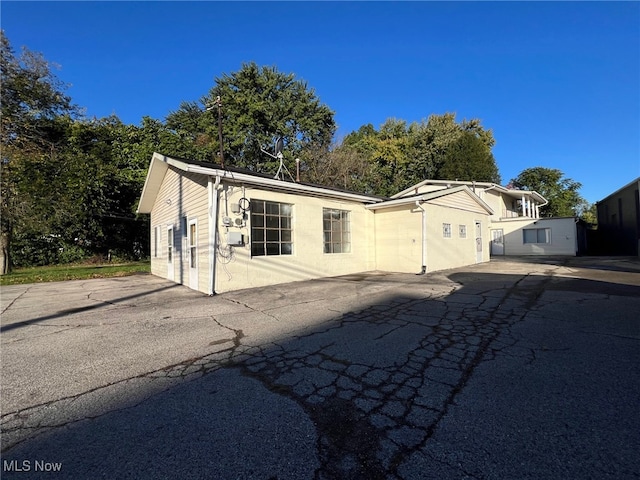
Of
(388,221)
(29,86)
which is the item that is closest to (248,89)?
(29,86)

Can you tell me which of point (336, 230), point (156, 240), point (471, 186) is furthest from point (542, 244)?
point (156, 240)

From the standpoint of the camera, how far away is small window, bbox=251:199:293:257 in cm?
905

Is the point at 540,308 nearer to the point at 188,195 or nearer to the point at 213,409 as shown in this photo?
the point at 213,409

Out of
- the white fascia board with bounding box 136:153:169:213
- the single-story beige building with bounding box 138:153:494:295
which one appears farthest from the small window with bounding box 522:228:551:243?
the white fascia board with bounding box 136:153:169:213

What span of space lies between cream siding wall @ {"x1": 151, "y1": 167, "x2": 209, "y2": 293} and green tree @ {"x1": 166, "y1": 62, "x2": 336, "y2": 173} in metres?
13.9

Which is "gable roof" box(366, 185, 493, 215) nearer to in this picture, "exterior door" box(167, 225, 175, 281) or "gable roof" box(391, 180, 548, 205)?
"exterior door" box(167, 225, 175, 281)

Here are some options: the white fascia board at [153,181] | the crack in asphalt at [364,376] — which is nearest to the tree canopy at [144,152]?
the white fascia board at [153,181]

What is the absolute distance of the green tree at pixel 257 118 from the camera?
2623 cm

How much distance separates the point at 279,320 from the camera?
5.46m

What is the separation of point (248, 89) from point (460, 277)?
24.8 meters

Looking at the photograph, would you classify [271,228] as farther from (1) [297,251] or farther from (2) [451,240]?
(2) [451,240]

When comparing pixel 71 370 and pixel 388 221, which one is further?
pixel 388 221

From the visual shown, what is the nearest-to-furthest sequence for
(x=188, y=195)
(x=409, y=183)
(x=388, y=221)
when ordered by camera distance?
(x=188, y=195) → (x=388, y=221) → (x=409, y=183)

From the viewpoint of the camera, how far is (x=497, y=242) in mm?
23125
